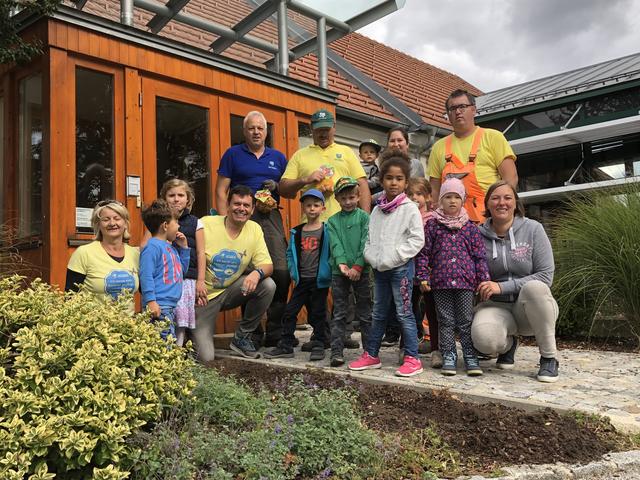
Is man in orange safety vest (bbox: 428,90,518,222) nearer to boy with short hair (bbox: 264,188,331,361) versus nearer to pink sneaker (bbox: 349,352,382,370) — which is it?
boy with short hair (bbox: 264,188,331,361)

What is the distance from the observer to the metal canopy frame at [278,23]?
6741 mm

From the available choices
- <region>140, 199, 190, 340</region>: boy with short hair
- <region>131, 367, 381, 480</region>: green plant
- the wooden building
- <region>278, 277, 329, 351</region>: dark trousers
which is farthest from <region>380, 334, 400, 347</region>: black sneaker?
<region>131, 367, 381, 480</region>: green plant

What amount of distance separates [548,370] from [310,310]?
6.95ft

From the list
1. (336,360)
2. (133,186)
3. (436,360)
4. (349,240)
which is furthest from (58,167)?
(436,360)

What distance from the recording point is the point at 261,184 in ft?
17.6

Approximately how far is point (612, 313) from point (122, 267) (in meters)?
4.76

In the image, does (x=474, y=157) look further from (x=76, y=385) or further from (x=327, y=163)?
Answer: (x=76, y=385)

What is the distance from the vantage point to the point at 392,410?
308cm

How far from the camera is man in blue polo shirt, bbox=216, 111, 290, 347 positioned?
5312 mm

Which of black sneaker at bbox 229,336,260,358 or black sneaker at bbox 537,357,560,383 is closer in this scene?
black sneaker at bbox 537,357,560,383

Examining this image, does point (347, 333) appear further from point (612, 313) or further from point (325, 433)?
point (325, 433)

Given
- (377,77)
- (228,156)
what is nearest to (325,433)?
(228,156)

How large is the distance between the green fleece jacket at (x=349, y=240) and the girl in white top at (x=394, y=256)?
194 mm

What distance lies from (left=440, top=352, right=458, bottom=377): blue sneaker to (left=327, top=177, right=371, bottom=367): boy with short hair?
0.72 metres
